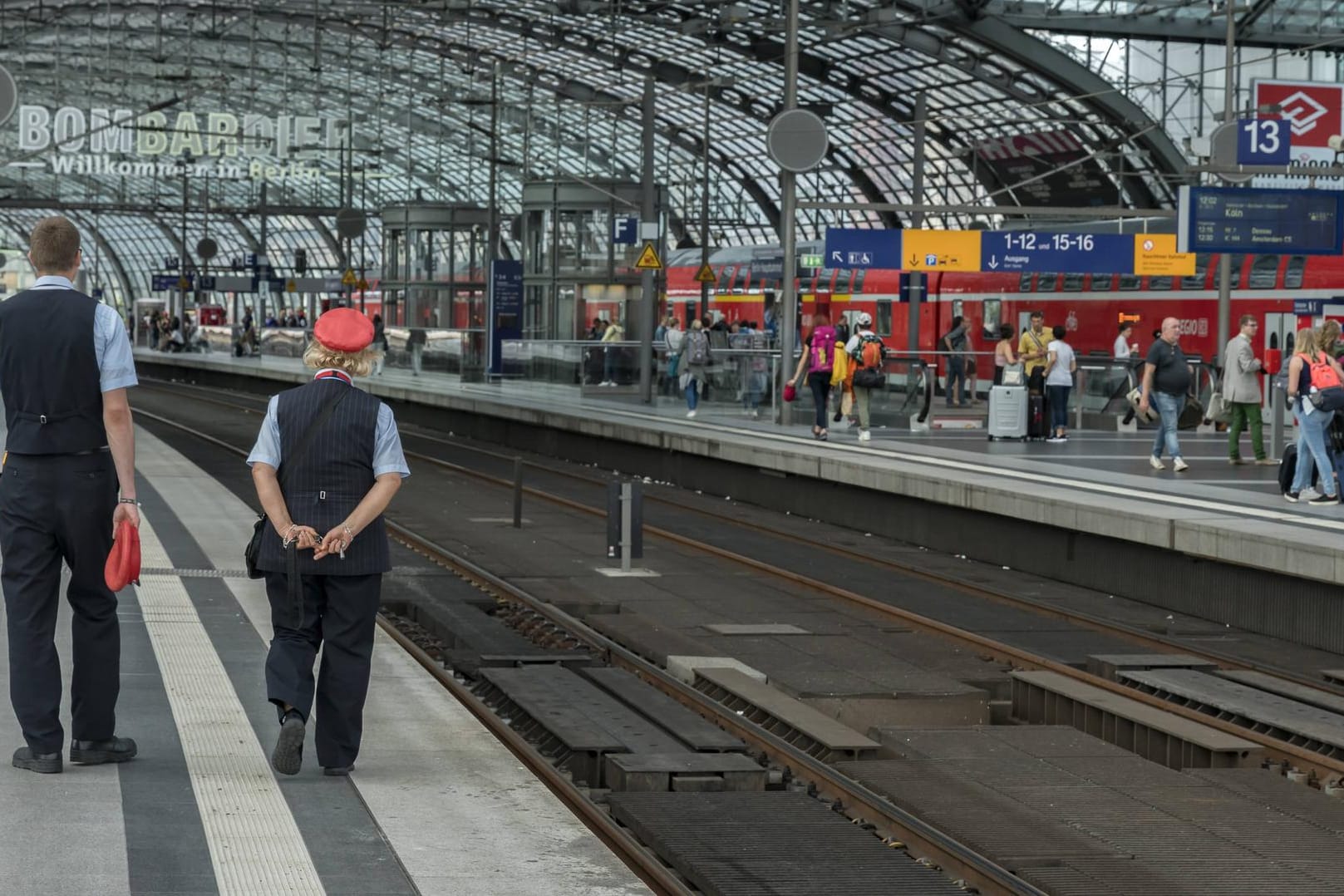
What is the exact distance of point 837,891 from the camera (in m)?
6.04

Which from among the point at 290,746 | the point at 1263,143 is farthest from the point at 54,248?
the point at 1263,143

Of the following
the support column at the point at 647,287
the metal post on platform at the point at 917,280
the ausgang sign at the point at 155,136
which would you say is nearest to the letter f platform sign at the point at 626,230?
the support column at the point at 647,287

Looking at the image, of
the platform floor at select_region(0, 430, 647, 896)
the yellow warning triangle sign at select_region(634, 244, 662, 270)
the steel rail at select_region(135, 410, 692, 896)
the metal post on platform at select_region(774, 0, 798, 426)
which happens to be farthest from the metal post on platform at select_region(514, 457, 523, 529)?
the yellow warning triangle sign at select_region(634, 244, 662, 270)

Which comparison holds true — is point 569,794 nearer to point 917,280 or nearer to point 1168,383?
point 1168,383

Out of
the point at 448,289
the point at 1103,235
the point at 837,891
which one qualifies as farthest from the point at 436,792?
the point at 448,289

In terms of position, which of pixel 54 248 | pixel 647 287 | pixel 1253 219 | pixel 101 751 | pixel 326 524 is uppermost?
pixel 1253 219

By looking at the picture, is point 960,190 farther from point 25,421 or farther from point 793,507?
point 25,421

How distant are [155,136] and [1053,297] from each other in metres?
23.0

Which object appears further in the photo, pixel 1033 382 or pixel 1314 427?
pixel 1033 382

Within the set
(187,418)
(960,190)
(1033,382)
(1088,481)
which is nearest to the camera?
(1088,481)

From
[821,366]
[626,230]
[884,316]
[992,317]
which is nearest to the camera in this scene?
[821,366]

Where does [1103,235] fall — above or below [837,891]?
above

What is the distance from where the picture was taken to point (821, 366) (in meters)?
26.4

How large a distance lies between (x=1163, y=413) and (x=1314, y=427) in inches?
166
